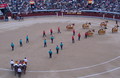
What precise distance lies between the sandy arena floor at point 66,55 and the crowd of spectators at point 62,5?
41.3ft

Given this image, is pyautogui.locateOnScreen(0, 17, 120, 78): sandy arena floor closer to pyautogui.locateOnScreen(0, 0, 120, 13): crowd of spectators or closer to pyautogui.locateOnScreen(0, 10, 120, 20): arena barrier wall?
pyautogui.locateOnScreen(0, 10, 120, 20): arena barrier wall

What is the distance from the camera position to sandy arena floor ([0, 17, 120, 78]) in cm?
2033

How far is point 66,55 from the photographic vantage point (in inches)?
965

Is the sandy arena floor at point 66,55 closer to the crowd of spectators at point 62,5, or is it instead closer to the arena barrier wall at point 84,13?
the arena barrier wall at point 84,13

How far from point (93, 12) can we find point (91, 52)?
2267 centimetres

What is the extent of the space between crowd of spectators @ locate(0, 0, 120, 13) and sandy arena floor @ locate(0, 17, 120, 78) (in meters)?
12.6

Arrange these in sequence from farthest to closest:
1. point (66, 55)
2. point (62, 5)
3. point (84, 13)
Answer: point (62, 5) → point (84, 13) → point (66, 55)

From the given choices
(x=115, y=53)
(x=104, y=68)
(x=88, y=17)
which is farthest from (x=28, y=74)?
(x=88, y=17)

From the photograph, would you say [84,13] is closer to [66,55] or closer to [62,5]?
[62,5]

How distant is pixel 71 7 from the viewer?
163ft

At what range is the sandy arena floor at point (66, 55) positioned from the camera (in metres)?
20.3

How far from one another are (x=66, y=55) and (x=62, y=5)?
28090 mm

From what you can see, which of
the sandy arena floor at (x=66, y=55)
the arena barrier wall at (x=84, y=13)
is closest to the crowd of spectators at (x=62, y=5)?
the arena barrier wall at (x=84, y=13)

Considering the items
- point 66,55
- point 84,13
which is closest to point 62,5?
point 84,13
